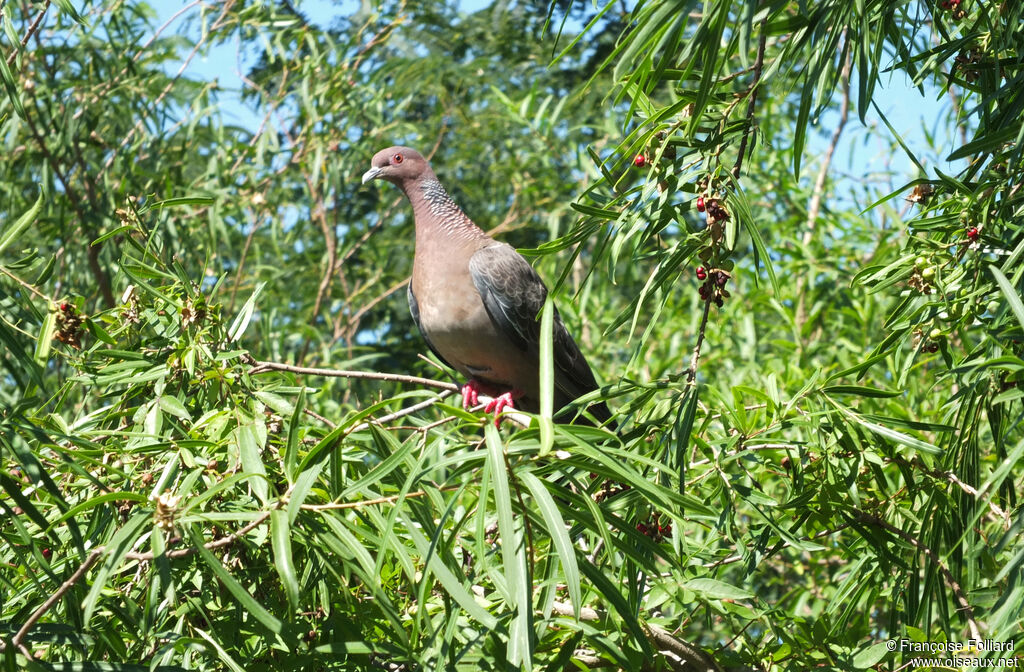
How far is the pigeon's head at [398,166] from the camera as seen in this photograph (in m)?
4.68

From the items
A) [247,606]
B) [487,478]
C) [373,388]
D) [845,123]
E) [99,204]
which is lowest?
[373,388]

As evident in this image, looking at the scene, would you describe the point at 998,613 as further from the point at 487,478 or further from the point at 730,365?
the point at 730,365

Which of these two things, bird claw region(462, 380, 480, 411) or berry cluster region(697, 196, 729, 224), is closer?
berry cluster region(697, 196, 729, 224)

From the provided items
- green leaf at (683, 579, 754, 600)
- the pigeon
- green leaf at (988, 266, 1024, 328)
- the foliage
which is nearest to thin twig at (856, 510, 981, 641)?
the foliage

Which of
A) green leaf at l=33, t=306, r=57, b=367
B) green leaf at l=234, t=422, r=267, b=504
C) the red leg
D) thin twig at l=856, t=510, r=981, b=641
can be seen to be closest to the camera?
green leaf at l=234, t=422, r=267, b=504

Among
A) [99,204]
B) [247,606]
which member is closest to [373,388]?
[99,204]

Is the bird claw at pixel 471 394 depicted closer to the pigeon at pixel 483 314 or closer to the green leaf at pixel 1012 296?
the pigeon at pixel 483 314

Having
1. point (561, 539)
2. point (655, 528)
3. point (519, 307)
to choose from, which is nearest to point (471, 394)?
point (519, 307)

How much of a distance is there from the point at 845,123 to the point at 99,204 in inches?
182

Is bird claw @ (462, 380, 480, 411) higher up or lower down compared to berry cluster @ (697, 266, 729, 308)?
lower down

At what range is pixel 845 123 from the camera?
6.20 meters

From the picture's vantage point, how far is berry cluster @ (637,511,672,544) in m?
2.35

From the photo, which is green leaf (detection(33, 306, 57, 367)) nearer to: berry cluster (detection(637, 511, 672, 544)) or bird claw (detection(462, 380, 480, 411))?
berry cluster (detection(637, 511, 672, 544))

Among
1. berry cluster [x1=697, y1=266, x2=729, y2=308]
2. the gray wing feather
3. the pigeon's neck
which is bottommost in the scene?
the gray wing feather
